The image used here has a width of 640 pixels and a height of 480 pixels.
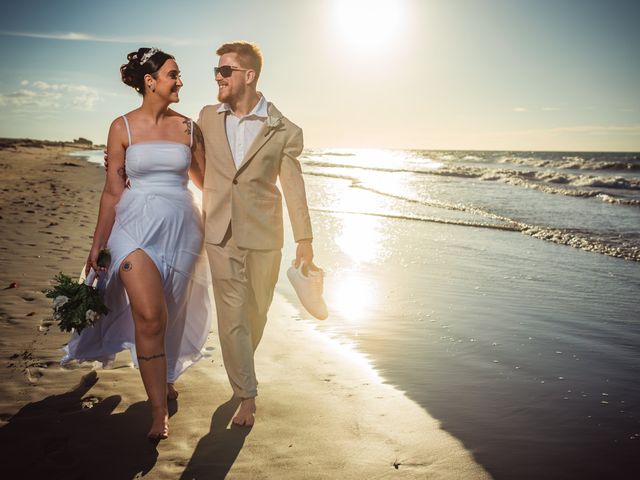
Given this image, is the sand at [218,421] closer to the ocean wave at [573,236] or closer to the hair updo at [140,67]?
the hair updo at [140,67]

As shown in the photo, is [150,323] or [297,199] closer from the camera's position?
[150,323]

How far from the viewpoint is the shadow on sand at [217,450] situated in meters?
2.76

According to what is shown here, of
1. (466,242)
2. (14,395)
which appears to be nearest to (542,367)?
(14,395)

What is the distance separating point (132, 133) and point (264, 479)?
7.25ft

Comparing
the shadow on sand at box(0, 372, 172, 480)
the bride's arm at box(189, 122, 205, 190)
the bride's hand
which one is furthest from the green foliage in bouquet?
the bride's arm at box(189, 122, 205, 190)

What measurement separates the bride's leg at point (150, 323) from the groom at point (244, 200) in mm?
426

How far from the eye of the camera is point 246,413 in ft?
10.8

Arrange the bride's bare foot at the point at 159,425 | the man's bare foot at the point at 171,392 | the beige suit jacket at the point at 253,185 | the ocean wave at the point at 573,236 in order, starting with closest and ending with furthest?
the bride's bare foot at the point at 159,425 < the beige suit jacket at the point at 253,185 < the man's bare foot at the point at 171,392 < the ocean wave at the point at 573,236

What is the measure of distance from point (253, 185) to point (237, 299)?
748 mm

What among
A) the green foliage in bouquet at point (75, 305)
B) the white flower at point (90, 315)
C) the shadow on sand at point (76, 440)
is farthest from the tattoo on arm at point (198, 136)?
the shadow on sand at point (76, 440)

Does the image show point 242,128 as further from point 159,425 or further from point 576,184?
point 576,184

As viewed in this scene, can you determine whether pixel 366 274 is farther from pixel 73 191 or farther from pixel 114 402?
pixel 73 191

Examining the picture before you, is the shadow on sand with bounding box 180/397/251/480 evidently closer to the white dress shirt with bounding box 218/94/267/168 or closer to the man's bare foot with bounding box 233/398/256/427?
the man's bare foot with bounding box 233/398/256/427

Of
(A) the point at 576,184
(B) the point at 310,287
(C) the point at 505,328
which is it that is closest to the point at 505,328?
(C) the point at 505,328
